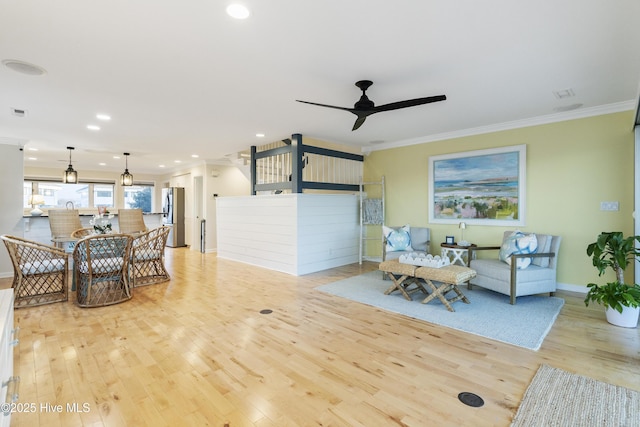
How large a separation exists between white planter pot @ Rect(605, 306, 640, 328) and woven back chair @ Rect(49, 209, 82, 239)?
310 inches

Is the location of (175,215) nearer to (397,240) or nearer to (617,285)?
(397,240)

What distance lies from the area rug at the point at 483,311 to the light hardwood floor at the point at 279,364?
14cm

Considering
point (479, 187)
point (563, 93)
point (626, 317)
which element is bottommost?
point (626, 317)

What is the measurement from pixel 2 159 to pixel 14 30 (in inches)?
184

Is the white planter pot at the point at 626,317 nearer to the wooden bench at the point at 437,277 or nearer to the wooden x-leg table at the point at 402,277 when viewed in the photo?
the wooden bench at the point at 437,277

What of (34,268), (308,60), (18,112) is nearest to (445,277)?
(308,60)

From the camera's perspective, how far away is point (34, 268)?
3.86 meters

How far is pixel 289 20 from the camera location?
2104mm

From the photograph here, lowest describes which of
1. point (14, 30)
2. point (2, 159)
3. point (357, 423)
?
point (357, 423)

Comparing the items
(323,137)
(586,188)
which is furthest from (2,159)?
(586,188)

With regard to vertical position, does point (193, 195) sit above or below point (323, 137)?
below

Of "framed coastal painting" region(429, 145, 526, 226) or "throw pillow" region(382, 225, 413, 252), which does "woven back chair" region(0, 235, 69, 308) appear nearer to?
"throw pillow" region(382, 225, 413, 252)

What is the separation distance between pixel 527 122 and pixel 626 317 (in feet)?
9.33

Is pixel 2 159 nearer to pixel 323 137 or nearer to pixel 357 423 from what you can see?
pixel 323 137
